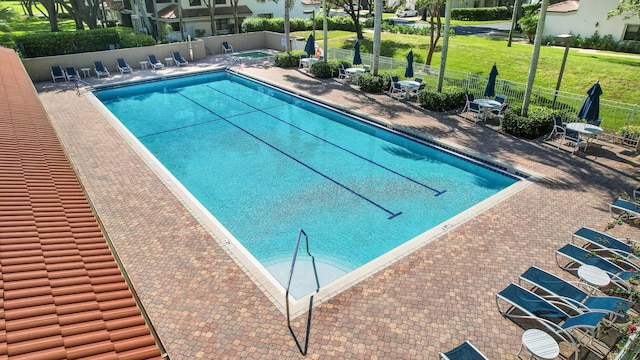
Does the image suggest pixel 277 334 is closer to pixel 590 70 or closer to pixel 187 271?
pixel 187 271

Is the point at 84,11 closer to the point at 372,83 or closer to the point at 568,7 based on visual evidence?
the point at 372,83

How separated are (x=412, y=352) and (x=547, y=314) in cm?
265

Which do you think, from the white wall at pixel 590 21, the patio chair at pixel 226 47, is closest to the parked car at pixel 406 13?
the white wall at pixel 590 21

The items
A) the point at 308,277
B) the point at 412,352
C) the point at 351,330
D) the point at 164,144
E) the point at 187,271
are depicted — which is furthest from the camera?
the point at 164,144

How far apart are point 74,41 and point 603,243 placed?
103ft

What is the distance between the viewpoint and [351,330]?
293 inches

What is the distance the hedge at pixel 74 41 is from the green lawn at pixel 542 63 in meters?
17.3

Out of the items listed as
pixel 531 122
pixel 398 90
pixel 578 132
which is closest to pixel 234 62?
pixel 398 90

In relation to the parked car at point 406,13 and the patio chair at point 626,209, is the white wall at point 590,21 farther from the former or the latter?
the patio chair at point 626,209

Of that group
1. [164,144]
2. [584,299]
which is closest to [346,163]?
[164,144]

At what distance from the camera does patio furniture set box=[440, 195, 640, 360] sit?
671 cm

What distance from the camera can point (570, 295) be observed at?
7766 mm

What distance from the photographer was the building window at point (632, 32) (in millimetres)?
32047

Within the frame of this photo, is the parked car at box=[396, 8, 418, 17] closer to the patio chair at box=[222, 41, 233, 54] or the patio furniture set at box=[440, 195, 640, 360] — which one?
the patio chair at box=[222, 41, 233, 54]
